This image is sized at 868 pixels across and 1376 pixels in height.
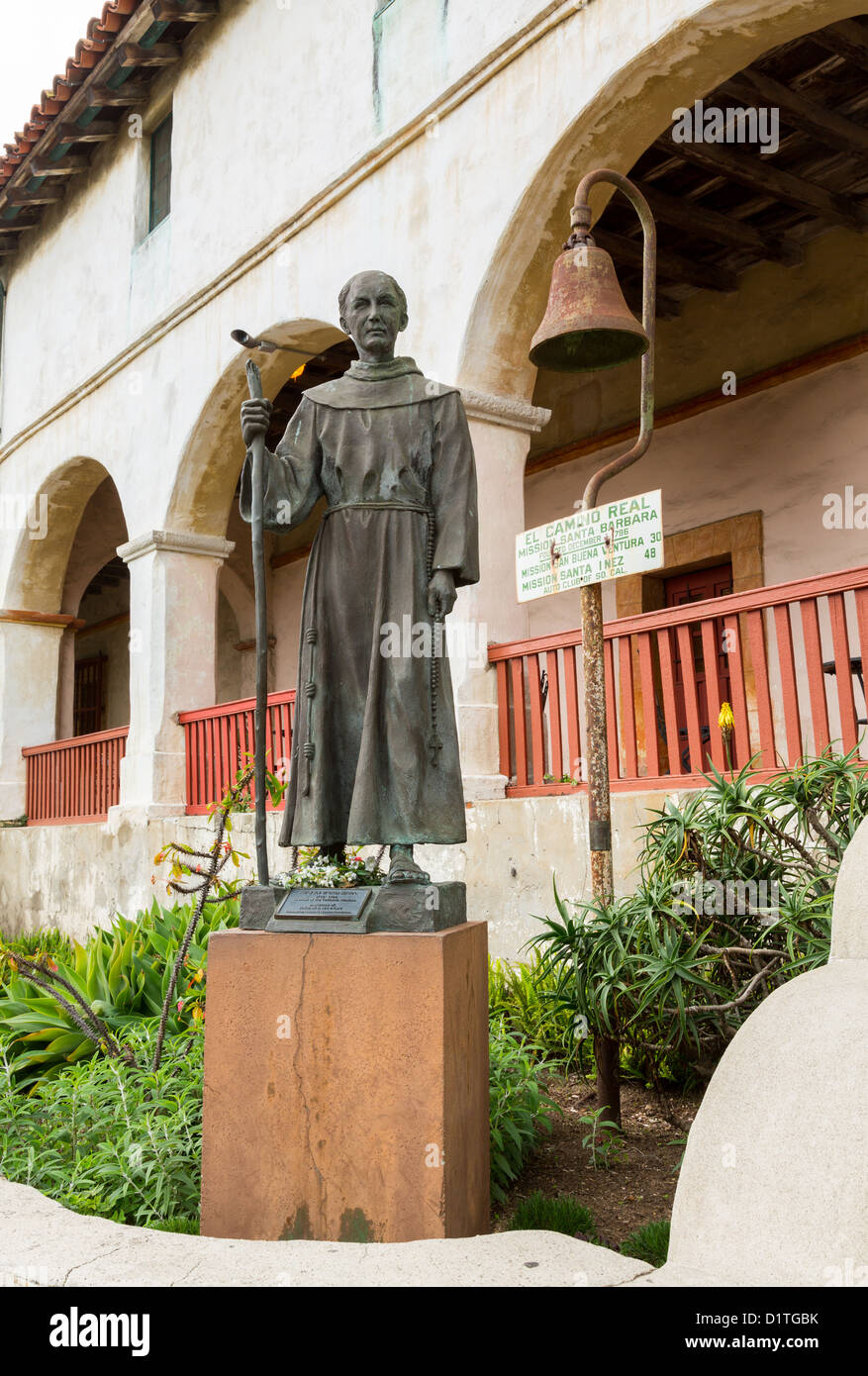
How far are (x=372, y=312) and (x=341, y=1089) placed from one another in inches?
88.1

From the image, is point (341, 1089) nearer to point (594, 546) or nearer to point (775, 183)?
point (594, 546)

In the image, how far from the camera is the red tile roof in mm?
10219

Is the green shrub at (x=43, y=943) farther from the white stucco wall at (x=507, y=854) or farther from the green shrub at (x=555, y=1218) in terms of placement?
the green shrub at (x=555, y=1218)

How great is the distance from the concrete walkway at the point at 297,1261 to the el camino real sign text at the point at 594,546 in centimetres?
244

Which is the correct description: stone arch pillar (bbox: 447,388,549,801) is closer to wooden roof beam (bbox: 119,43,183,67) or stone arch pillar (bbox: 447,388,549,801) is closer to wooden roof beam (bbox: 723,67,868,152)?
wooden roof beam (bbox: 723,67,868,152)

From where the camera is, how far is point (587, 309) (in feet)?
14.5

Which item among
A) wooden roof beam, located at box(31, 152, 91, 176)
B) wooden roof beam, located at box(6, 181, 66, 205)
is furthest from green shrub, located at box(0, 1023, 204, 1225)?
wooden roof beam, located at box(6, 181, 66, 205)

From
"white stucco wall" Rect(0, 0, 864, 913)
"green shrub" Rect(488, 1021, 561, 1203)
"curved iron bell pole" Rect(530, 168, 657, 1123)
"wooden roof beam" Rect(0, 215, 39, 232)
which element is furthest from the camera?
"wooden roof beam" Rect(0, 215, 39, 232)

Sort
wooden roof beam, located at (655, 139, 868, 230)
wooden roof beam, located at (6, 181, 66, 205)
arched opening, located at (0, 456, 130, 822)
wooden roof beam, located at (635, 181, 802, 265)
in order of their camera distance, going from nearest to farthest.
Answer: wooden roof beam, located at (655, 139, 868, 230)
wooden roof beam, located at (635, 181, 802, 265)
arched opening, located at (0, 456, 130, 822)
wooden roof beam, located at (6, 181, 66, 205)

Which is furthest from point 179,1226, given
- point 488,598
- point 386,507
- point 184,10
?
point 184,10

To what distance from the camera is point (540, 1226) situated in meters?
3.25

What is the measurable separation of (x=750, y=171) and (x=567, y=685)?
4187 mm

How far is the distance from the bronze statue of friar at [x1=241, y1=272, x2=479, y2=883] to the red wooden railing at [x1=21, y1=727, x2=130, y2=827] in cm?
733
